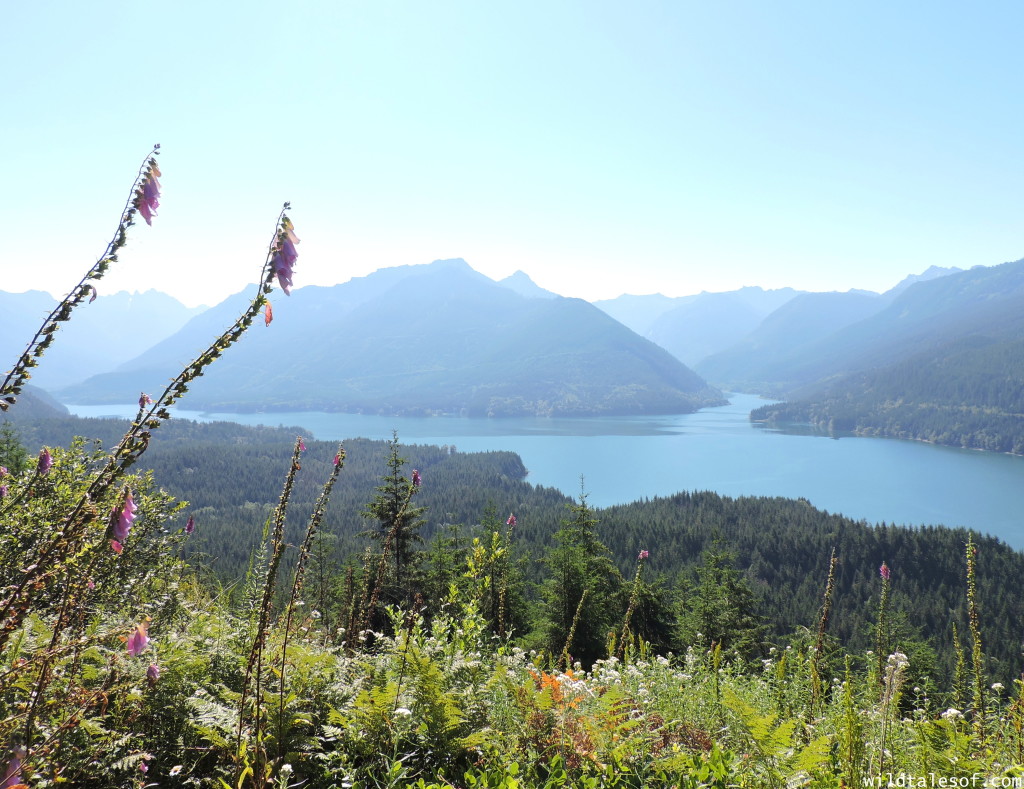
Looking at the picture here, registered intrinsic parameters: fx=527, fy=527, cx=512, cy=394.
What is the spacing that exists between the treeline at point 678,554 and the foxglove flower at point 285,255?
994 cm

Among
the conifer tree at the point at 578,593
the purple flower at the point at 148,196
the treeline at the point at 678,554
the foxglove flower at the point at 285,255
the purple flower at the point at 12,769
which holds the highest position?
the purple flower at the point at 148,196

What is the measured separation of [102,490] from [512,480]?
269ft

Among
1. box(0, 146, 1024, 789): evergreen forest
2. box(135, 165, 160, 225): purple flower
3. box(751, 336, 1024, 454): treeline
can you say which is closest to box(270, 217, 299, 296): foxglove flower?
box(0, 146, 1024, 789): evergreen forest

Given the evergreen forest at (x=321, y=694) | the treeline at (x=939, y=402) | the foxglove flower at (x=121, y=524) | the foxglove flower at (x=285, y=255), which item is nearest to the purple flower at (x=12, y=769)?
the evergreen forest at (x=321, y=694)

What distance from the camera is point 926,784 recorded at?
70.7 inches

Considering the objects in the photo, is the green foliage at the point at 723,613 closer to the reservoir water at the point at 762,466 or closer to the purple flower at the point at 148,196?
the purple flower at the point at 148,196

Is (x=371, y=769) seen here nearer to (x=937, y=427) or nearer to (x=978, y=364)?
(x=937, y=427)

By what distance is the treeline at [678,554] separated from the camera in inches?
581

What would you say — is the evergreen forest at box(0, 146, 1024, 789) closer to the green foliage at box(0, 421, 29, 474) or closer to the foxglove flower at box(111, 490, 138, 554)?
the foxglove flower at box(111, 490, 138, 554)

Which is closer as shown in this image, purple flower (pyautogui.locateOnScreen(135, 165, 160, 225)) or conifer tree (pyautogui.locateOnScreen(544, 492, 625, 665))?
purple flower (pyautogui.locateOnScreen(135, 165, 160, 225))

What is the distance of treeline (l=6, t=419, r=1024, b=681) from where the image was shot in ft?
48.4

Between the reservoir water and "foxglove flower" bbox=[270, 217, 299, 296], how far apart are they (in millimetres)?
53452

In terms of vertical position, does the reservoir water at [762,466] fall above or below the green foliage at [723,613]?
below

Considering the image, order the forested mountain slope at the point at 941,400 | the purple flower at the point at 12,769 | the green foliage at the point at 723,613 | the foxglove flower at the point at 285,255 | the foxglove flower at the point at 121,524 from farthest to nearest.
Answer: the forested mountain slope at the point at 941,400 → the green foliage at the point at 723,613 → the foxglove flower at the point at 285,255 → the foxglove flower at the point at 121,524 → the purple flower at the point at 12,769
